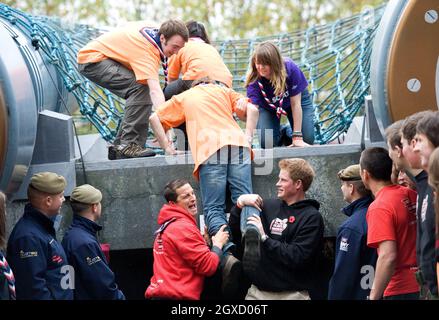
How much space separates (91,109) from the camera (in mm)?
8273

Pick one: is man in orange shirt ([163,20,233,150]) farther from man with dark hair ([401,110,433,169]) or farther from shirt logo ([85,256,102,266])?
man with dark hair ([401,110,433,169])

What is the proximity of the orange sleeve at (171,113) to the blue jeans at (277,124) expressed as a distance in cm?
65

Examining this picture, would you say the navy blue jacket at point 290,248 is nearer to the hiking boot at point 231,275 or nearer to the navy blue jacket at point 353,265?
the hiking boot at point 231,275

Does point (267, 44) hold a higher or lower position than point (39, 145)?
higher

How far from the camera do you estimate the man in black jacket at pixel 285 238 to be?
22.0ft

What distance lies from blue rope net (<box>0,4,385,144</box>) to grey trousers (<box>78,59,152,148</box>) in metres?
0.17

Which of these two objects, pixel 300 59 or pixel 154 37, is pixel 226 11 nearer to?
pixel 300 59

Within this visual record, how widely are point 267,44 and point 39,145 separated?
1628 millimetres

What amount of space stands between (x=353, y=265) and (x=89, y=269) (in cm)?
153

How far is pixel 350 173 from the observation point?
6.73m

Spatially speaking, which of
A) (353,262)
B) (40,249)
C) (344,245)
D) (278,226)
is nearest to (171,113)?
(278,226)

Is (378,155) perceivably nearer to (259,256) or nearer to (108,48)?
(259,256)

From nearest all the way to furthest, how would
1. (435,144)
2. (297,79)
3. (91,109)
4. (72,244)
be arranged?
(435,144)
(72,244)
(297,79)
(91,109)

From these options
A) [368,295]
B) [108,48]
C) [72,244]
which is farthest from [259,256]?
[108,48]
